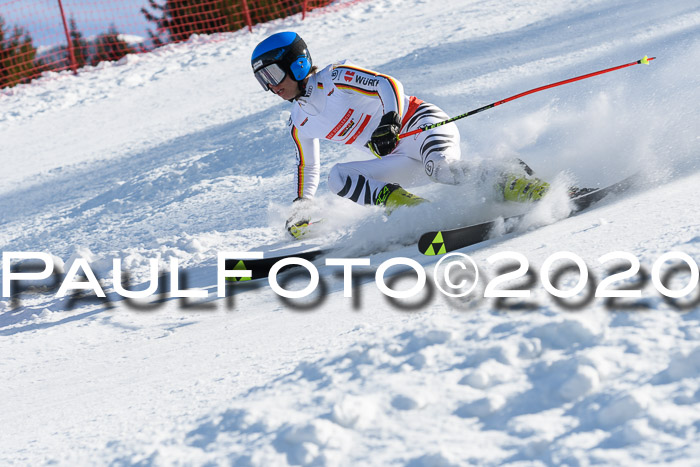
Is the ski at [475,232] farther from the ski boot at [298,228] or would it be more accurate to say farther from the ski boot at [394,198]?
the ski boot at [298,228]

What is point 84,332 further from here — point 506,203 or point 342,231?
point 506,203

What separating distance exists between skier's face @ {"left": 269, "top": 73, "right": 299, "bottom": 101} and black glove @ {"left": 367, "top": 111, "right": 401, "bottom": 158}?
65cm

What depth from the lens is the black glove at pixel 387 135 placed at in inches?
159

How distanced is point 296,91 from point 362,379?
8.75 ft

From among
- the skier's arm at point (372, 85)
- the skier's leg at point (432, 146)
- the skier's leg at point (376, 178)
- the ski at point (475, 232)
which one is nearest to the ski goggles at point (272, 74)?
the skier's arm at point (372, 85)

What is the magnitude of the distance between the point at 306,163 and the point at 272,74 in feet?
2.87

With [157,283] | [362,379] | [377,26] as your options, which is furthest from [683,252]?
[377,26]

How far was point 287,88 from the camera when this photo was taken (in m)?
4.43

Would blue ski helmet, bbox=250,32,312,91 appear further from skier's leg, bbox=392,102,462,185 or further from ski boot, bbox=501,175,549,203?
ski boot, bbox=501,175,549,203

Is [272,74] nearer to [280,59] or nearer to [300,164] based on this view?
[280,59]

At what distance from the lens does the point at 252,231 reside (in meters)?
5.48

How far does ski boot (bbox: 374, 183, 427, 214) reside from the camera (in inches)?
161

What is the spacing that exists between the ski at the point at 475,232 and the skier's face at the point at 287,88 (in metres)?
1.42

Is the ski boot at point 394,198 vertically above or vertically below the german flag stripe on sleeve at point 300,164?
below
